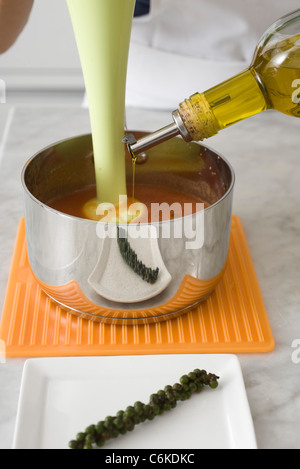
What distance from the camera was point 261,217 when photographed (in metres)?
0.95

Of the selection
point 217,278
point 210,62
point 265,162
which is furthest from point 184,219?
point 210,62

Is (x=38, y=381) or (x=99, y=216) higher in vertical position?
(x=99, y=216)

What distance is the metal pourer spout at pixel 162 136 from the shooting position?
65 centimetres

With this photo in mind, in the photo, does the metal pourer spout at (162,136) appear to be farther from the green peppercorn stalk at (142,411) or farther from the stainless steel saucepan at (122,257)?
the green peppercorn stalk at (142,411)

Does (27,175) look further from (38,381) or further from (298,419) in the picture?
(298,419)

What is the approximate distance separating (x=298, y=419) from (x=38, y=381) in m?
0.26

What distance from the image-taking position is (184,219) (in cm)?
62

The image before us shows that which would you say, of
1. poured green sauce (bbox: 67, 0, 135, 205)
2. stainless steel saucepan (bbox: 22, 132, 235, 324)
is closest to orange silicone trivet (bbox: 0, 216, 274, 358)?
stainless steel saucepan (bbox: 22, 132, 235, 324)

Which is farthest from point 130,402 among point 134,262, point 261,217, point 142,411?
point 261,217

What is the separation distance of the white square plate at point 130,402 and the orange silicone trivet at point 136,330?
0.12 ft

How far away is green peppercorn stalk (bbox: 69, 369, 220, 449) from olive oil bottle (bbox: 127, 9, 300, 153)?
0.26 meters
